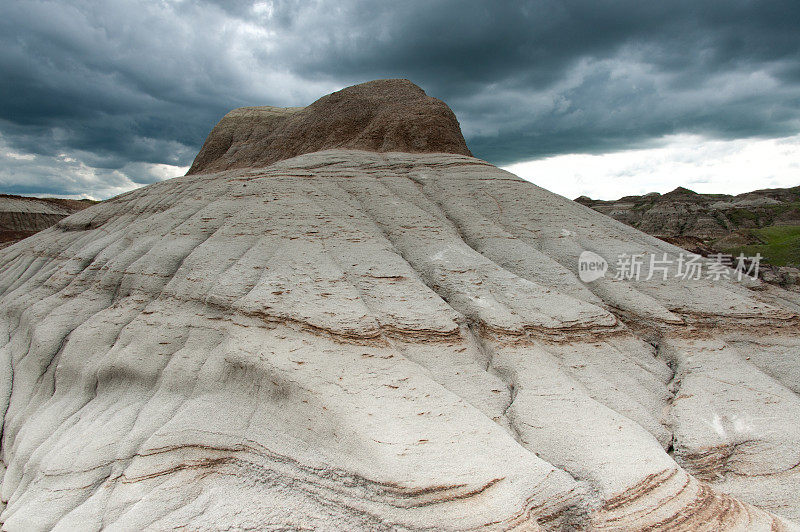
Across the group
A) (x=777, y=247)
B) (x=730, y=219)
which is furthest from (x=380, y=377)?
(x=730, y=219)

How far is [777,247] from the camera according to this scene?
3997cm

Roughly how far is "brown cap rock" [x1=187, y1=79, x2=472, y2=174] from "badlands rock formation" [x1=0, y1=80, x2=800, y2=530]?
17.7ft

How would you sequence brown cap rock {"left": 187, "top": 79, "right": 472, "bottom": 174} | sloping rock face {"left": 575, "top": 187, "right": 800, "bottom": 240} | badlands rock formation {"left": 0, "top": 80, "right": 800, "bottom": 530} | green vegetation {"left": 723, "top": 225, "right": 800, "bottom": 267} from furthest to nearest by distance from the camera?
sloping rock face {"left": 575, "top": 187, "right": 800, "bottom": 240}, green vegetation {"left": 723, "top": 225, "right": 800, "bottom": 267}, brown cap rock {"left": 187, "top": 79, "right": 472, "bottom": 174}, badlands rock formation {"left": 0, "top": 80, "right": 800, "bottom": 530}

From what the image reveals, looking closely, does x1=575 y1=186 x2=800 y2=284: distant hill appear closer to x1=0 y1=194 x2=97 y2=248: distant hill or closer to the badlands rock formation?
the badlands rock formation

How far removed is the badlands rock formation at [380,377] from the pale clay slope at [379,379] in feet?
0.12

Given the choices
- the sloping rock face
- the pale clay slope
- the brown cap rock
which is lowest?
the pale clay slope

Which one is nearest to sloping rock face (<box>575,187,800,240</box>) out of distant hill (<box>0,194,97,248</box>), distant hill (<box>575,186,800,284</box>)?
distant hill (<box>575,186,800,284</box>)

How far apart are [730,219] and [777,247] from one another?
1481 centimetres

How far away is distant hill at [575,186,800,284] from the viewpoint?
40000 millimetres

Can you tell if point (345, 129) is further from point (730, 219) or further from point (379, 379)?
point (730, 219)

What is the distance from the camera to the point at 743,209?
57.0 meters

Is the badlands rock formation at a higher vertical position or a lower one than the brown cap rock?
lower

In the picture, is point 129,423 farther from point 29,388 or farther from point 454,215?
point 454,215

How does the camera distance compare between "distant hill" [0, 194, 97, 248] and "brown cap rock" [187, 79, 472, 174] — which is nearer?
"brown cap rock" [187, 79, 472, 174]
